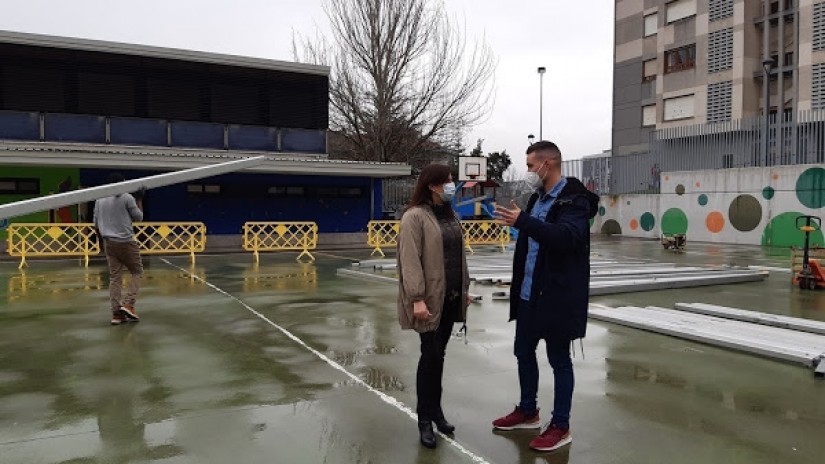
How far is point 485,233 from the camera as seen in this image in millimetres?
21625

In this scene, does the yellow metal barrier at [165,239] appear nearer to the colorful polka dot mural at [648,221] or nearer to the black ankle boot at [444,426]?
the black ankle boot at [444,426]

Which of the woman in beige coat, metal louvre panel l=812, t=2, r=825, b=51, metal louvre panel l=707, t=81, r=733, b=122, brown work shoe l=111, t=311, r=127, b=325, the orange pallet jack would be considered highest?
metal louvre panel l=812, t=2, r=825, b=51

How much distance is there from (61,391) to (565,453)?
12.3ft

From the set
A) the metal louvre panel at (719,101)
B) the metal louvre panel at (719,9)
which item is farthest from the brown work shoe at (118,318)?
the metal louvre panel at (719,9)

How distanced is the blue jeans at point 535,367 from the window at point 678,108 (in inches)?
1426

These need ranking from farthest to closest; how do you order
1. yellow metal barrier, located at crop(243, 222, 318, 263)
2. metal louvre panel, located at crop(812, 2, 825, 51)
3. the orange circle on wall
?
metal louvre panel, located at crop(812, 2, 825, 51), the orange circle on wall, yellow metal barrier, located at crop(243, 222, 318, 263)

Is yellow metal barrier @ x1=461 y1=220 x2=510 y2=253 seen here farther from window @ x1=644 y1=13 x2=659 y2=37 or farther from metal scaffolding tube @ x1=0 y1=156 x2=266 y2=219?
window @ x1=644 y1=13 x2=659 y2=37

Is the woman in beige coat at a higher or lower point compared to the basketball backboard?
lower

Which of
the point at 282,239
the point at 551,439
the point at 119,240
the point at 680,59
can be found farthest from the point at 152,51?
the point at 680,59

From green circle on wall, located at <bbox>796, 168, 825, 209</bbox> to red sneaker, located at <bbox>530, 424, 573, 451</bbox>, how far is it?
20.7 metres

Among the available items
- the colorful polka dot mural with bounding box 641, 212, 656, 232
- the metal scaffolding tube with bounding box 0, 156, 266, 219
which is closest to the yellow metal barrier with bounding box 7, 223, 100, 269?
the metal scaffolding tube with bounding box 0, 156, 266, 219

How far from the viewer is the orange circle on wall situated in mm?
23141

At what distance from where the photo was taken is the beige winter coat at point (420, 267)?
3545 millimetres

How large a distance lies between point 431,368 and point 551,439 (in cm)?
81
